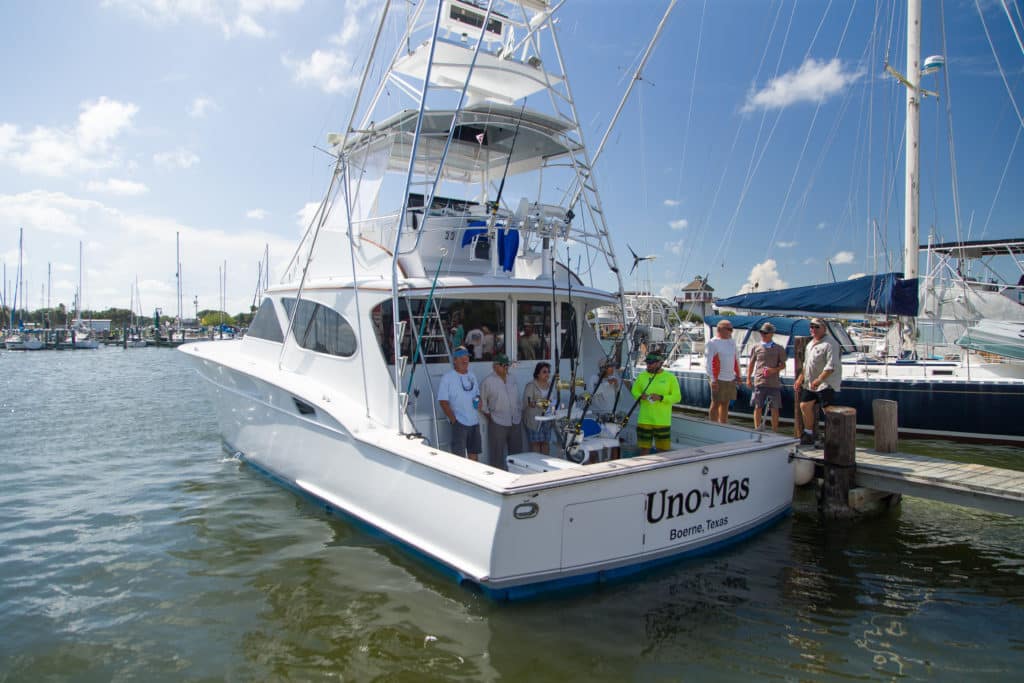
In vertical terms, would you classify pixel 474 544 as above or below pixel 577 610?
above

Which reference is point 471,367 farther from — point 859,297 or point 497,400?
point 859,297

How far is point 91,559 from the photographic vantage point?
19.2ft

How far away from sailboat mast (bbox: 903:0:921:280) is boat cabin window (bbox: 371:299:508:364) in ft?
42.9

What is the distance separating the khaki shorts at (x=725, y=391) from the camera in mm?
8344

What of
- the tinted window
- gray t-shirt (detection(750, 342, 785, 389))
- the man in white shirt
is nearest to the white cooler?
the tinted window

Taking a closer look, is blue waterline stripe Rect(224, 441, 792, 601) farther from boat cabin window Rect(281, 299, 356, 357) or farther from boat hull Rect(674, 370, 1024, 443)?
boat hull Rect(674, 370, 1024, 443)

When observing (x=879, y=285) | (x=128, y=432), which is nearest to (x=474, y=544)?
(x=128, y=432)

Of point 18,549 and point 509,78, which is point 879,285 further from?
point 18,549

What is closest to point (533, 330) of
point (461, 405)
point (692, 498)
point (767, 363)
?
point (461, 405)

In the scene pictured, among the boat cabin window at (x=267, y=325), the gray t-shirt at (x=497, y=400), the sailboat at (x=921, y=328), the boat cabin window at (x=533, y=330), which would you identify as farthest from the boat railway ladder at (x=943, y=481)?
the boat cabin window at (x=267, y=325)

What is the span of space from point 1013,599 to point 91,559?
8.11m

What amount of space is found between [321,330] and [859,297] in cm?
1201

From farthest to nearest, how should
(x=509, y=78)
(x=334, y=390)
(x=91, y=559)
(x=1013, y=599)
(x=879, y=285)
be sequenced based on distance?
1. (x=879, y=285)
2. (x=509, y=78)
3. (x=334, y=390)
4. (x=91, y=559)
5. (x=1013, y=599)

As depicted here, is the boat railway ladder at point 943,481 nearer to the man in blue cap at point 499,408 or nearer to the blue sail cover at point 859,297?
the man in blue cap at point 499,408
